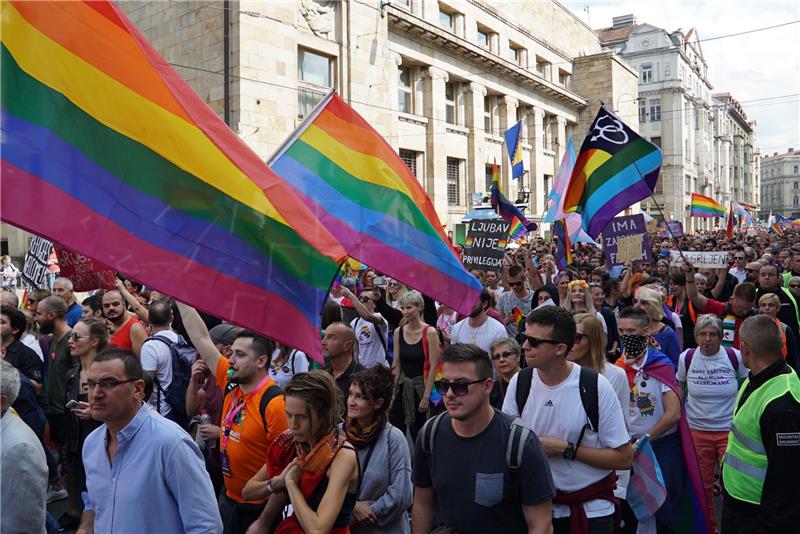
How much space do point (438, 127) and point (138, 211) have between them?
27287 millimetres

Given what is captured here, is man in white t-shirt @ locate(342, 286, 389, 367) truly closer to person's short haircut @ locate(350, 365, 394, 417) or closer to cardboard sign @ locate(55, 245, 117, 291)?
cardboard sign @ locate(55, 245, 117, 291)

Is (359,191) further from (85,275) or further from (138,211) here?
(85,275)

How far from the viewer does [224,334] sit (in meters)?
5.59

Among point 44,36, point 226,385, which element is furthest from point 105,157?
point 226,385

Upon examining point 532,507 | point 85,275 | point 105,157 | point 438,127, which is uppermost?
point 438,127

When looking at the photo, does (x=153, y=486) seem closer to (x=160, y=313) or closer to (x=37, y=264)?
(x=160, y=313)

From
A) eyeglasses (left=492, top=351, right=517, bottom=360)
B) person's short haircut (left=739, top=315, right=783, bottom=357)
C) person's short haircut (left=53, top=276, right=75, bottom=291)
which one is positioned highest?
person's short haircut (left=53, top=276, right=75, bottom=291)

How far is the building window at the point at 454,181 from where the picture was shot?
31953 millimetres

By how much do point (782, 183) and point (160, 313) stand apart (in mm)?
181347

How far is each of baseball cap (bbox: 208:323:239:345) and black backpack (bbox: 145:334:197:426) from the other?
8.8 inches

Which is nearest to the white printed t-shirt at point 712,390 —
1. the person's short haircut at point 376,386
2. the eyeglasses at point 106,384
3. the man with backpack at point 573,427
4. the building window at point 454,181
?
the man with backpack at point 573,427

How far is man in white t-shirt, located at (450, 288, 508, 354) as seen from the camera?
6719 mm

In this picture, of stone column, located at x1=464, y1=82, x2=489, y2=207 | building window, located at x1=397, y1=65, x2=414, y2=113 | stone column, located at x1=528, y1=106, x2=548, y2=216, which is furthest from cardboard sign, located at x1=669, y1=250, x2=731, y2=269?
stone column, located at x1=528, y1=106, x2=548, y2=216

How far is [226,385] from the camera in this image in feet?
14.6
